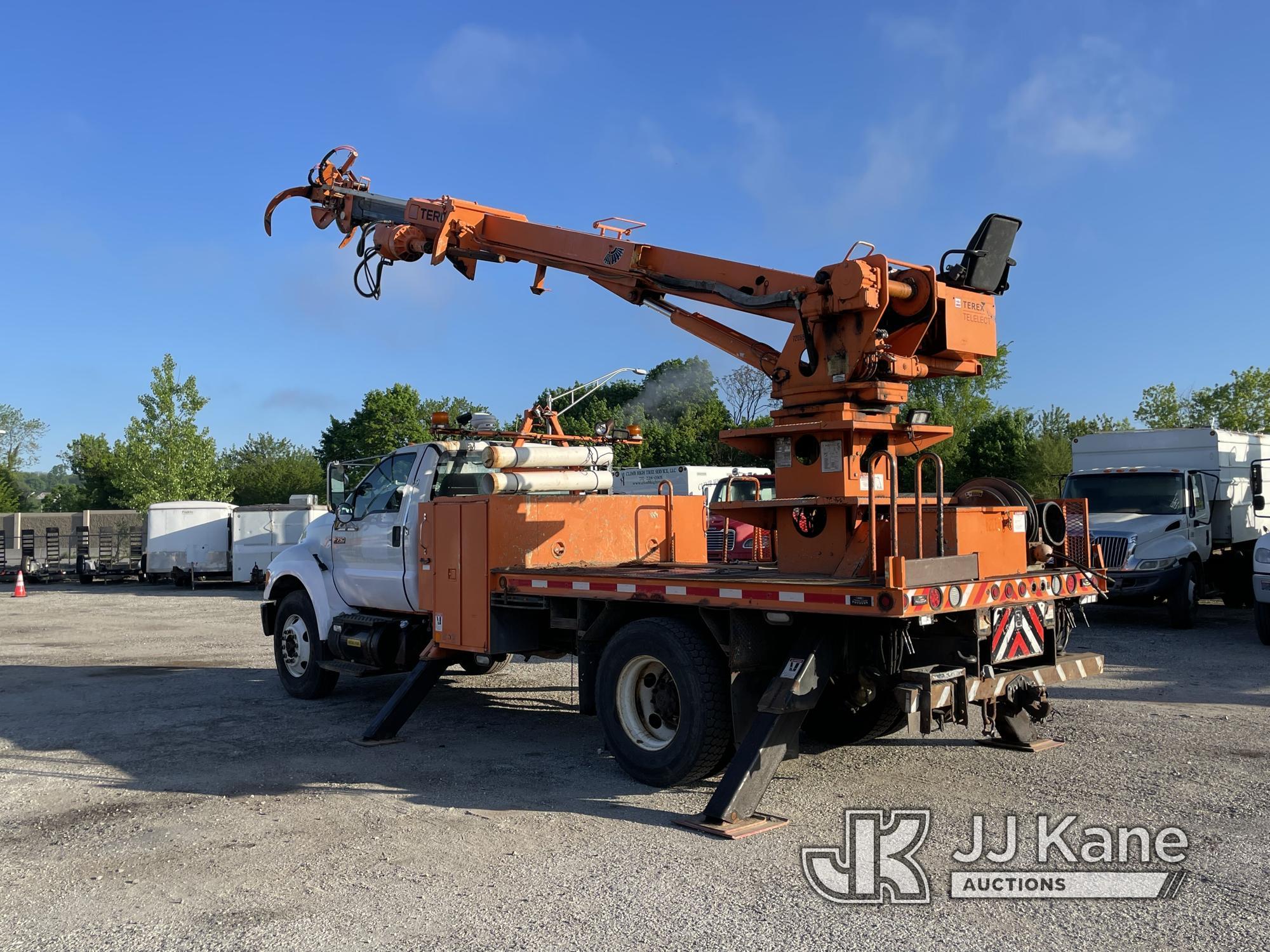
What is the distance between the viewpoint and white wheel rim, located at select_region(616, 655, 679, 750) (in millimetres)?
7184

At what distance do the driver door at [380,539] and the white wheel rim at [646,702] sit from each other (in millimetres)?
3107

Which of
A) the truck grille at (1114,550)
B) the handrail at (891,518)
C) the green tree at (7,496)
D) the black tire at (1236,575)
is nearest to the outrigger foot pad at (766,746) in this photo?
the handrail at (891,518)

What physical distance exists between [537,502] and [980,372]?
356 centimetres

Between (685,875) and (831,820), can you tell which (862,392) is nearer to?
(831,820)

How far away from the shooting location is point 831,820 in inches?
247

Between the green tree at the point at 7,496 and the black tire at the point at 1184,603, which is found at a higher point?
the green tree at the point at 7,496

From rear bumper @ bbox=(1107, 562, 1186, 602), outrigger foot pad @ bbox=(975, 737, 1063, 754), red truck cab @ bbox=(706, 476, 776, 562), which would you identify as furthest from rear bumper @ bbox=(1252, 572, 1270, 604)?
outrigger foot pad @ bbox=(975, 737, 1063, 754)

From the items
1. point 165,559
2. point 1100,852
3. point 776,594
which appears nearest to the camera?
point 1100,852

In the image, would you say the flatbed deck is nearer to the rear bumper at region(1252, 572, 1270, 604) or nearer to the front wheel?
the rear bumper at region(1252, 572, 1270, 604)

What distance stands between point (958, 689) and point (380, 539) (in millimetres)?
5698

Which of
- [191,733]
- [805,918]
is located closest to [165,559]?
[191,733]

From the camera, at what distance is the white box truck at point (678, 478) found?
24422 millimetres

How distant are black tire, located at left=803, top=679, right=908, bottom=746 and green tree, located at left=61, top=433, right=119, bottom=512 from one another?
200ft

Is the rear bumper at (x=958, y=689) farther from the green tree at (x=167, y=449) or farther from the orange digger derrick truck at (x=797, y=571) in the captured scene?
the green tree at (x=167, y=449)
